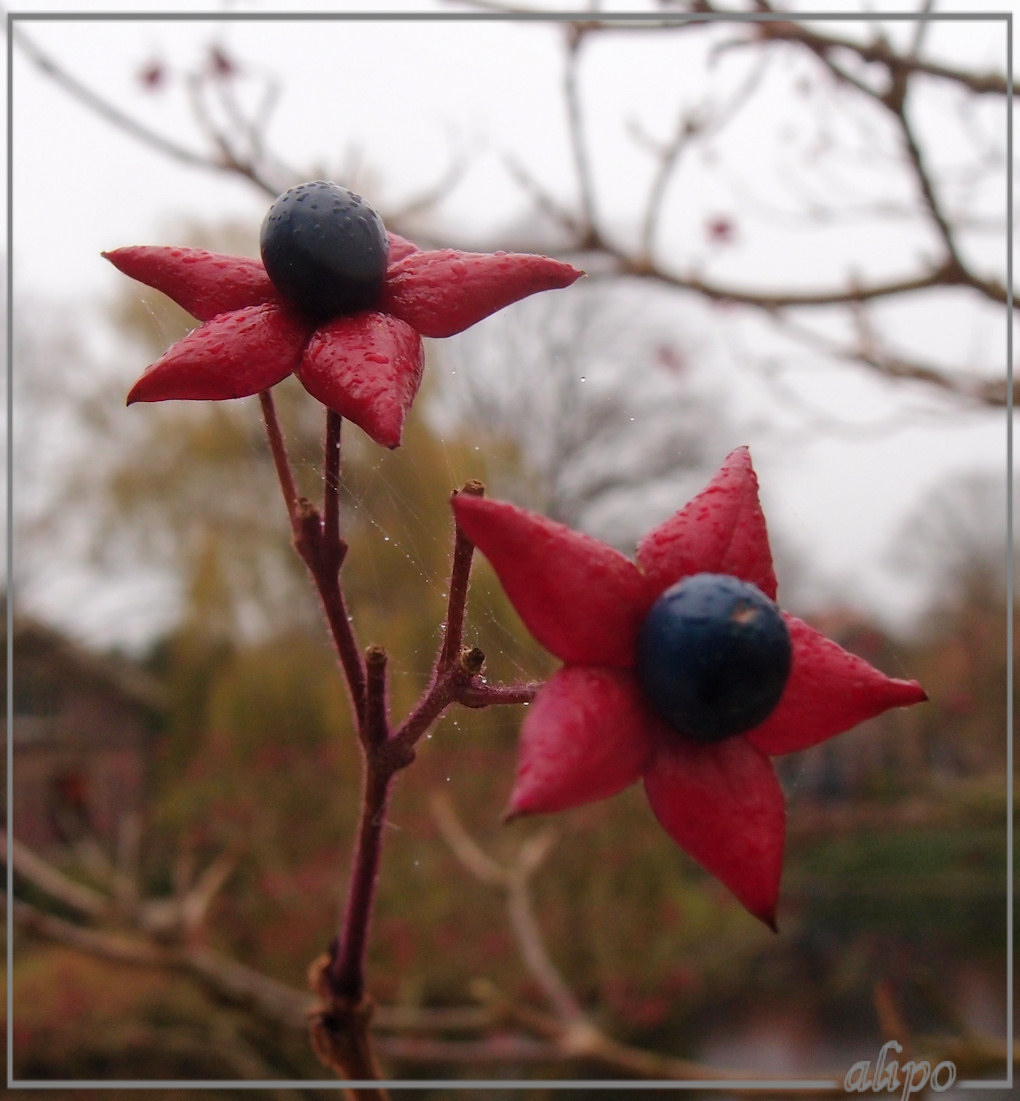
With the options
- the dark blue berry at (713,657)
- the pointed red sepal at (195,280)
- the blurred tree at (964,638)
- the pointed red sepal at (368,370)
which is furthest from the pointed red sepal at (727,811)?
the blurred tree at (964,638)

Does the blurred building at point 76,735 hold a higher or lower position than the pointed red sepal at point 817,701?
lower

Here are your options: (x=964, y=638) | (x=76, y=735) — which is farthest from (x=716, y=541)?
(x=76, y=735)

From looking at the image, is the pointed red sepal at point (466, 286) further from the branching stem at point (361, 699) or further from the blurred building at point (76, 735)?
the blurred building at point (76, 735)

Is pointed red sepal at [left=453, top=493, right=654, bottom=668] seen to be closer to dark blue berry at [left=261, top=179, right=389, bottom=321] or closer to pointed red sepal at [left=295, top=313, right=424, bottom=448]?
pointed red sepal at [left=295, top=313, right=424, bottom=448]

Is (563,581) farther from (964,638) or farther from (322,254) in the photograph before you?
(964,638)

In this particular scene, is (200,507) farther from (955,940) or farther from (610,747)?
(610,747)

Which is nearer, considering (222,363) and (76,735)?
(222,363)

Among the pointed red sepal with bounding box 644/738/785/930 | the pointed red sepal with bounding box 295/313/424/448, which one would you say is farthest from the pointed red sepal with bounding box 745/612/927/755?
the pointed red sepal with bounding box 295/313/424/448
